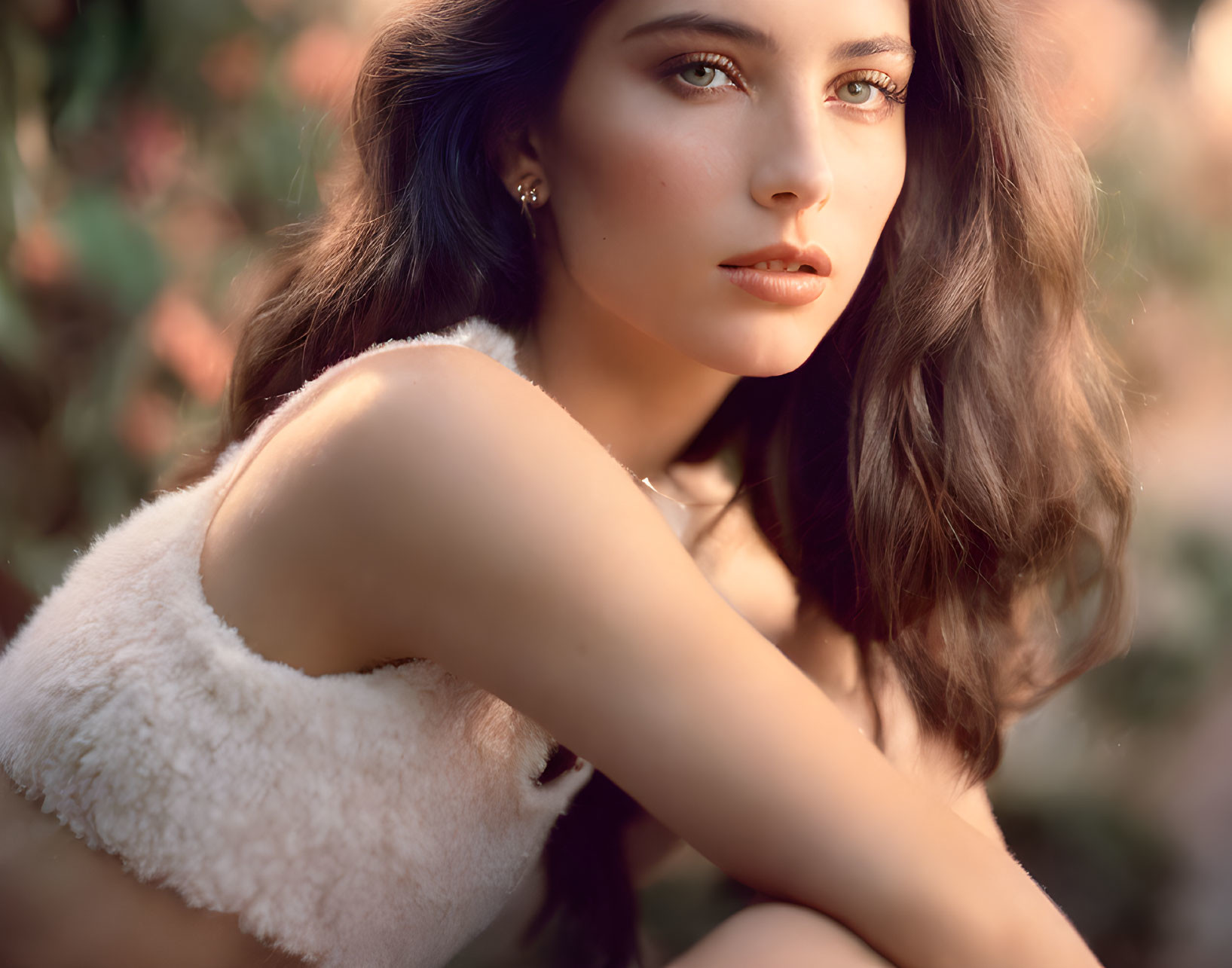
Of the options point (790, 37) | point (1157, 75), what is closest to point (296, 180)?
point (790, 37)

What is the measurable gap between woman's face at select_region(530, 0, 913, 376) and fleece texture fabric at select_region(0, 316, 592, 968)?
0.22m

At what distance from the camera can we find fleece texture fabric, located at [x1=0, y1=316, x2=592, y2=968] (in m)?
0.57

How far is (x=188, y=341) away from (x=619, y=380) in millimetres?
572

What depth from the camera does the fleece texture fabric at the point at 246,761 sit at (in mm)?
574

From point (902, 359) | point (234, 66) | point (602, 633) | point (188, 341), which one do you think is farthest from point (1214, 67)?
point (188, 341)

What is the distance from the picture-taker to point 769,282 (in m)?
0.71

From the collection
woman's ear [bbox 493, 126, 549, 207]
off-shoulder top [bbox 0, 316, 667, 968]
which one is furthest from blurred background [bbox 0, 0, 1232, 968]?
off-shoulder top [bbox 0, 316, 667, 968]

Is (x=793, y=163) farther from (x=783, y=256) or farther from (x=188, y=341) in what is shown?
(x=188, y=341)

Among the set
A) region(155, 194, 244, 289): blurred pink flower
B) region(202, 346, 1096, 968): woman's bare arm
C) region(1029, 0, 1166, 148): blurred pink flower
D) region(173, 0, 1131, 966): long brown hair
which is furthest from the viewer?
region(155, 194, 244, 289): blurred pink flower

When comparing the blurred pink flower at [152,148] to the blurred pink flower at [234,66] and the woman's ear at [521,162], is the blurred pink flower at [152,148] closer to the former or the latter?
the blurred pink flower at [234,66]

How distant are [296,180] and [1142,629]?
3.47 feet

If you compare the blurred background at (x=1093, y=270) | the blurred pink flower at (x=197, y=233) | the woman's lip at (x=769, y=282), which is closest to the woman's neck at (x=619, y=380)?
the woman's lip at (x=769, y=282)

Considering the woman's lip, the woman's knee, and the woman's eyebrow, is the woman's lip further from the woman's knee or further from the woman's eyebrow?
the woman's knee

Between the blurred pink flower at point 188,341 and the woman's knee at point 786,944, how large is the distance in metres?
0.84
